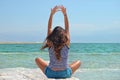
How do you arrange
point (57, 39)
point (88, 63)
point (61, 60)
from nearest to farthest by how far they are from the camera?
point (57, 39) < point (61, 60) < point (88, 63)

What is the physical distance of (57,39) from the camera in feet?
20.1

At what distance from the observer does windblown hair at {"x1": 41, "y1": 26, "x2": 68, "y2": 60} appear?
20.0 feet

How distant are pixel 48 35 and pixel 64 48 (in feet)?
1.39

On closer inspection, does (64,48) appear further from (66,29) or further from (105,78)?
(105,78)

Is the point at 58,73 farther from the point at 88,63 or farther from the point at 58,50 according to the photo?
the point at 88,63

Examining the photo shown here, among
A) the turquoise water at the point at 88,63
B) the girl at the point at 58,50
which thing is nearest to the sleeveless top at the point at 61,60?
the girl at the point at 58,50

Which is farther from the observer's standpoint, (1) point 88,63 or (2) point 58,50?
(1) point 88,63

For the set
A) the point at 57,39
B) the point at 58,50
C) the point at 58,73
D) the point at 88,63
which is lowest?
the point at 88,63

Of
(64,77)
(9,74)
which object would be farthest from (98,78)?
(64,77)

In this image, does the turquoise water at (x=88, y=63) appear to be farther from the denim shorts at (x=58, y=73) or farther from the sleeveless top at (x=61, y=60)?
the sleeveless top at (x=61, y=60)

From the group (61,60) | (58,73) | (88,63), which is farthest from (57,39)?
(88,63)

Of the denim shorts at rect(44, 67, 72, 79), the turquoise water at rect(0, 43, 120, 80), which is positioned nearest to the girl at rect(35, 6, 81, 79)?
the denim shorts at rect(44, 67, 72, 79)

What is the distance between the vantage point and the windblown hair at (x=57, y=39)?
6.09 m

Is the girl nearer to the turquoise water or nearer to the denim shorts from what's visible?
the denim shorts
